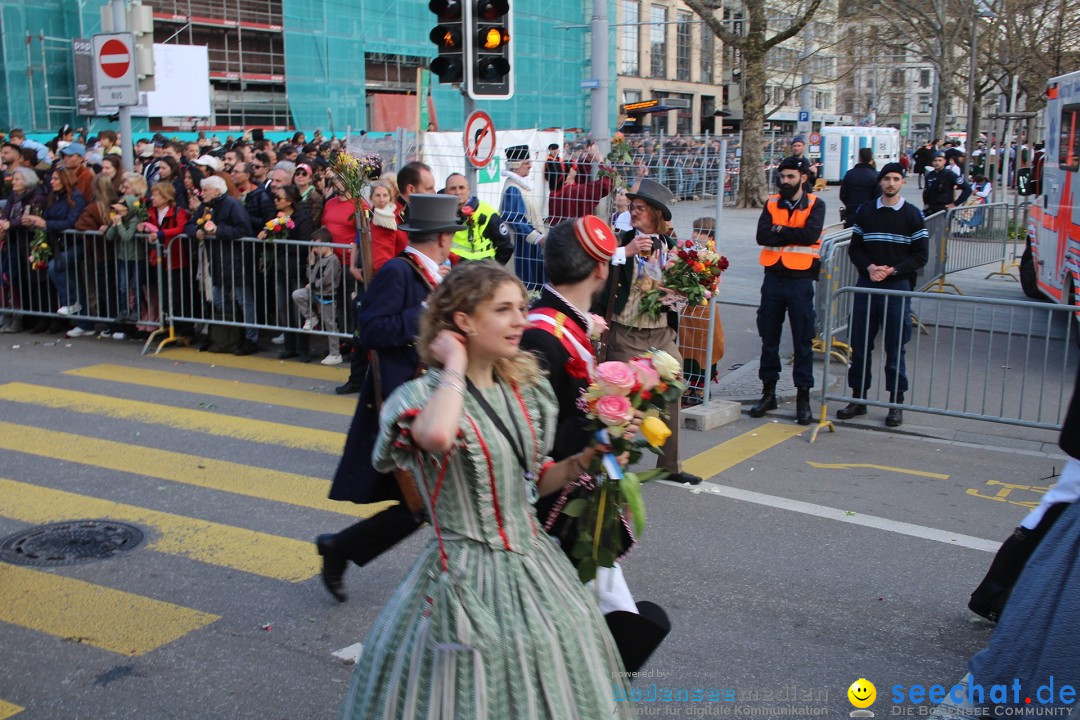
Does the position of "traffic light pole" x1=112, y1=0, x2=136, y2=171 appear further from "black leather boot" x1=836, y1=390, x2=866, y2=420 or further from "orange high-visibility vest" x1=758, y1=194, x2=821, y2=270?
"black leather boot" x1=836, y1=390, x2=866, y2=420

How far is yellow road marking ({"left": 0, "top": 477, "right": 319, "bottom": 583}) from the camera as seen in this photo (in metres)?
5.68

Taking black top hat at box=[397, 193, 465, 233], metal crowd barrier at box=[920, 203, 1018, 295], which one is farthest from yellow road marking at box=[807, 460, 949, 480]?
metal crowd barrier at box=[920, 203, 1018, 295]

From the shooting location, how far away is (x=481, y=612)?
2895 millimetres

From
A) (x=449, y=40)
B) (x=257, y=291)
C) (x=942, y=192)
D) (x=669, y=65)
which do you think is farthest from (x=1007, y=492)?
(x=669, y=65)

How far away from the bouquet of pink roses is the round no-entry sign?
10.6 meters

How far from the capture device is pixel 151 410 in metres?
8.81

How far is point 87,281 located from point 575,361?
931 centimetres

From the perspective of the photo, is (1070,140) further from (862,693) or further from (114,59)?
(114,59)

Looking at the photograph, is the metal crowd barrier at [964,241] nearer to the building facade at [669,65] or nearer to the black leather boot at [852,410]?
the black leather boot at [852,410]

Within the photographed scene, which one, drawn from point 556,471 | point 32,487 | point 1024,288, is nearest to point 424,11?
point 1024,288

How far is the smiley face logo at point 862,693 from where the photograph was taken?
14.1 feet

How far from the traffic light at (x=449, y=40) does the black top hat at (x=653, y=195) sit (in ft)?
13.5

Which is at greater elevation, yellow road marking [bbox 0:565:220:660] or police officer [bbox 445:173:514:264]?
police officer [bbox 445:173:514:264]

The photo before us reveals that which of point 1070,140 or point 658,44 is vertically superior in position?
point 658,44
